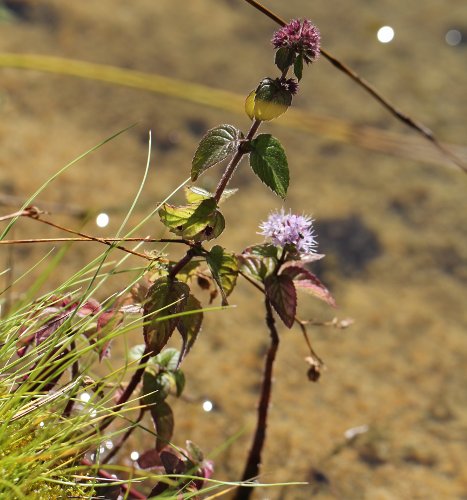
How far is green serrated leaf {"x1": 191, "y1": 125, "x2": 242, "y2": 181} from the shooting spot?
43.3 inches

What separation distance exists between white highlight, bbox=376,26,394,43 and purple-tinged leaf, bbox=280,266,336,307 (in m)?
1.56

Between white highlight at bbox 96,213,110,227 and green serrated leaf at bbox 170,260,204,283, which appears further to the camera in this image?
white highlight at bbox 96,213,110,227

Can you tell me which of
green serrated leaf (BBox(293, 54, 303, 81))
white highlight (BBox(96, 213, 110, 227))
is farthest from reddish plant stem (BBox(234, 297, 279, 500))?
white highlight (BBox(96, 213, 110, 227))

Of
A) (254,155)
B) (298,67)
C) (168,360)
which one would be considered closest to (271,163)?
(254,155)

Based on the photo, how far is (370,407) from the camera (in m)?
1.61

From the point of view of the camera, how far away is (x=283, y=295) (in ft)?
3.82

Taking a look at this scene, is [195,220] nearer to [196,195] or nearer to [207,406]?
[196,195]

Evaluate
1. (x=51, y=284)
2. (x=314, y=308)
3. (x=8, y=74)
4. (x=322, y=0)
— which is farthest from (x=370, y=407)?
(x=322, y=0)

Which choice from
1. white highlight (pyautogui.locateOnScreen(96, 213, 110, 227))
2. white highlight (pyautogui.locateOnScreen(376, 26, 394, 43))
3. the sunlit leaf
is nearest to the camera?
the sunlit leaf

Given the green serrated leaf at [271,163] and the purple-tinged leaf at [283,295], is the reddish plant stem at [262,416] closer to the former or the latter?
the purple-tinged leaf at [283,295]

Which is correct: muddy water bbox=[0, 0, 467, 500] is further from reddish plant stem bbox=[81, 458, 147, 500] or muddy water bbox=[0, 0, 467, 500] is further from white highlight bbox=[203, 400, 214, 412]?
reddish plant stem bbox=[81, 458, 147, 500]

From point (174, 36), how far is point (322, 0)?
1.83ft

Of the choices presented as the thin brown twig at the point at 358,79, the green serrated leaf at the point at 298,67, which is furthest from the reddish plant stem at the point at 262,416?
the thin brown twig at the point at 358,79

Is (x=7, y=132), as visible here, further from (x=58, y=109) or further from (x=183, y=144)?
(x=183, y=144)
